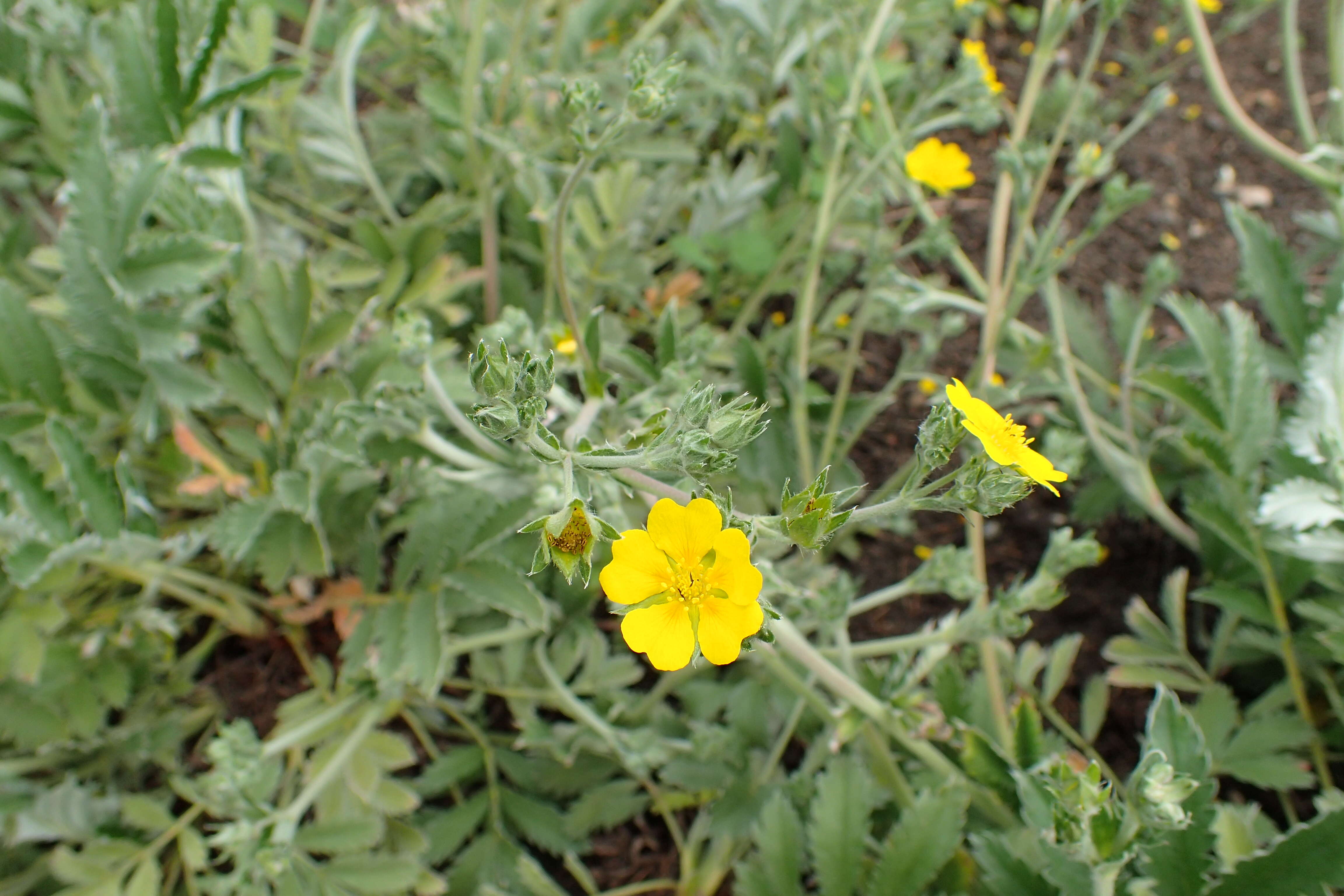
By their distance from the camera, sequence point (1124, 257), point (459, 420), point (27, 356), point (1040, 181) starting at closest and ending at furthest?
point (459, 420) → point (27, 356) → point (1040, 181) → point (1124, 257)

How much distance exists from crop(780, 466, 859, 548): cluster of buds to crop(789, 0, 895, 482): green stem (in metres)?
0.88

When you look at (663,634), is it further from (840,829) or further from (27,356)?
(27,356)

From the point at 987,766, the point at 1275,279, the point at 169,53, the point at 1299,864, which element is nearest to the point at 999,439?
the point at 987,766

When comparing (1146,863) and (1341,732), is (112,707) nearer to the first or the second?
(1146,863)

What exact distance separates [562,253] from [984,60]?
7.21 feet

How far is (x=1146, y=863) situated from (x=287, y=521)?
143cm

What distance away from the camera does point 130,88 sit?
5.24 ft

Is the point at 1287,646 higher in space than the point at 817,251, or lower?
lower

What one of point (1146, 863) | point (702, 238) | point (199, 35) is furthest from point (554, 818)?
point (199, 35)

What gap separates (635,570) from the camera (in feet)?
3.14

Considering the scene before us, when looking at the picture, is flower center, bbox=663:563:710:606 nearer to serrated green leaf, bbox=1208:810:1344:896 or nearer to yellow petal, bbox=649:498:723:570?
yellow petal, bbox=649:498:723:570

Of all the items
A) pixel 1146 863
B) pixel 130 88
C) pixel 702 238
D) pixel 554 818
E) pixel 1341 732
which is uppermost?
pixel 130 88

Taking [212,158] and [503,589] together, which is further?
[212,158]

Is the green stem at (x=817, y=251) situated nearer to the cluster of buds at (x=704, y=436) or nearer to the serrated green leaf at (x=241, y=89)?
the cluster of buds at (x=704, y=436)
